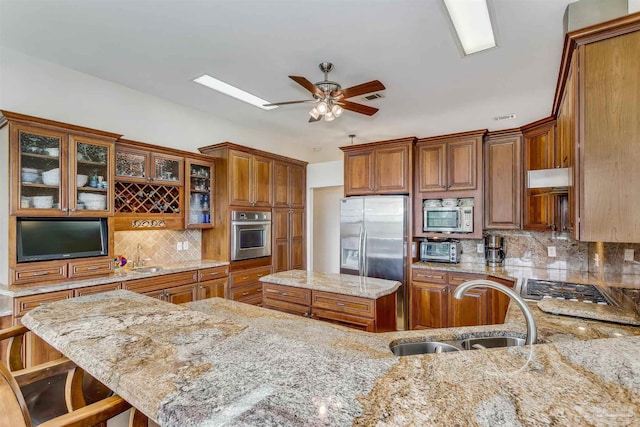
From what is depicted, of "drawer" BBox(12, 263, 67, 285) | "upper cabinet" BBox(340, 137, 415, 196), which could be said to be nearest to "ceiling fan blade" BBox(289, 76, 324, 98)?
"upper cabinet" BBox(340, 137, 415, 196)

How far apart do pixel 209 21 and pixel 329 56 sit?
1.03m

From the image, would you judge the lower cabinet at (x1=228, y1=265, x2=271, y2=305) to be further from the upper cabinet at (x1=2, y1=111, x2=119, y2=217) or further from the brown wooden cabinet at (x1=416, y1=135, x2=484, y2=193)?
the brown wooden cabinet at (x1=416, y1=135, x2=484, y2=193)

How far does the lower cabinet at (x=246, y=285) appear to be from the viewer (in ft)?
13.7

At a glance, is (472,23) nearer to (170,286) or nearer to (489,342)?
(489,342)

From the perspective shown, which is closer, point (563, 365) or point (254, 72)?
point (563, 365)

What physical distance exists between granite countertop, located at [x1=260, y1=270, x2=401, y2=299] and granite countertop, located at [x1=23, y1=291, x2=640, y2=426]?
1417 millimetres

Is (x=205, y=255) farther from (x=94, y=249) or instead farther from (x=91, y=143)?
(x=91, y=143)

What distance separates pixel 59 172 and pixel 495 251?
188 inches

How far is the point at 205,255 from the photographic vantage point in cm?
441

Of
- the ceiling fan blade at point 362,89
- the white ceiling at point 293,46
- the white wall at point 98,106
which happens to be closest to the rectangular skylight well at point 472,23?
the white ceiling at point 293,46

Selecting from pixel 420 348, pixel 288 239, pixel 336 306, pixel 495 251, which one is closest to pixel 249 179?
pixel 288 239

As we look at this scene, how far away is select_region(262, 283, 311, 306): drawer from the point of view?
270 centimetres

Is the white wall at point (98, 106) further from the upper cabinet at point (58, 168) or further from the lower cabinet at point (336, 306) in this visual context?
the lower cabinet at point (336, 306)

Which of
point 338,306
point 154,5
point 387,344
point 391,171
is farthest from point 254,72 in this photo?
point 387,344
